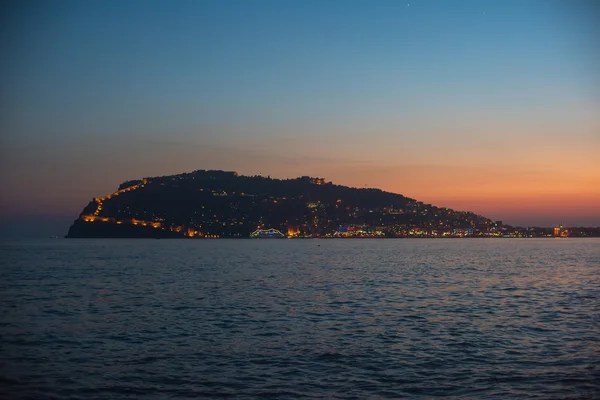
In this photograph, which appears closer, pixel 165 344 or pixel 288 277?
pixel 165 344

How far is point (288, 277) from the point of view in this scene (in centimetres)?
5788

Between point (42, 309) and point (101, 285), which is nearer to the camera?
point (42, 309)

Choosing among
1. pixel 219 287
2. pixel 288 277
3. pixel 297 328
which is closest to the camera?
pixel 297 328

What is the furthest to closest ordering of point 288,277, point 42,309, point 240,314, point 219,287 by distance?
1. point 288,277
2. point 219,287
3. point 42,309
4. point 240,314

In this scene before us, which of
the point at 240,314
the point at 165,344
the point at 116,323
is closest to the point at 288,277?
the point at 240,314

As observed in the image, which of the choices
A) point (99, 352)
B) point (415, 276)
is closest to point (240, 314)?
point (99, 352)

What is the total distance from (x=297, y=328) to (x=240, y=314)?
5700mm

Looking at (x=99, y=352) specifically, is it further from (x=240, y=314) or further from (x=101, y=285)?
(x=101, y=285)

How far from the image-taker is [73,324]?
94.2 ft

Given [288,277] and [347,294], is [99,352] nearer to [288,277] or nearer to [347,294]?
[347,294]

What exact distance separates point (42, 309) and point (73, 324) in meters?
7.09

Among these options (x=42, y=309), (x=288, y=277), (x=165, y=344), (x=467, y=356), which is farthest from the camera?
(x=288, y=277)

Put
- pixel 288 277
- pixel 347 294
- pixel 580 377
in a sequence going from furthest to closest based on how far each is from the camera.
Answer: pixel 288 277 → pixel 347 294 → pixel 580 377

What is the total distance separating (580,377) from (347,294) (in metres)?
24.3
